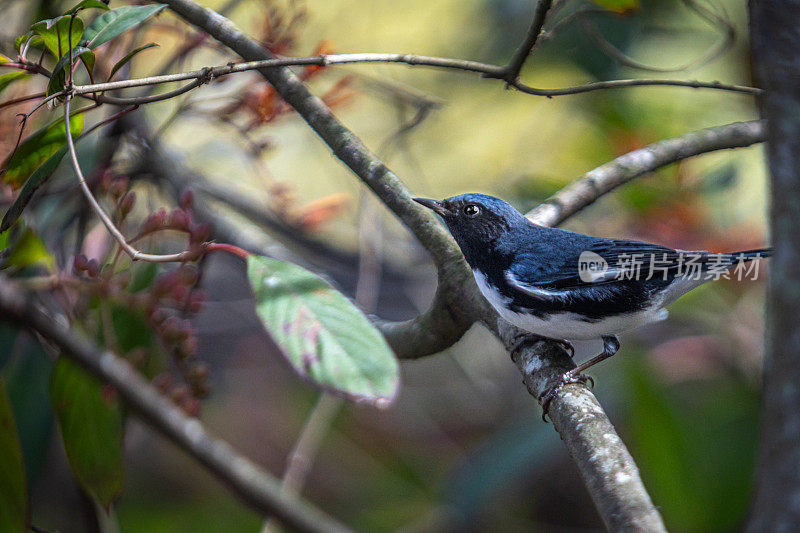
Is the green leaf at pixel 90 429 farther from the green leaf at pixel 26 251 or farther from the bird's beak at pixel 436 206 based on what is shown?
the bird's beak at pixel 436 206

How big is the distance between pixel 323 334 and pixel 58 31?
3.15ft

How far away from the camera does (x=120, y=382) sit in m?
1.24

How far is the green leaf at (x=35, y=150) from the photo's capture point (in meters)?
1.67

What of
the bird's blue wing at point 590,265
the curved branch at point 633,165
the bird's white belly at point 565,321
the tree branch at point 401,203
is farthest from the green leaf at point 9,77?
the curved branch at point 633,165

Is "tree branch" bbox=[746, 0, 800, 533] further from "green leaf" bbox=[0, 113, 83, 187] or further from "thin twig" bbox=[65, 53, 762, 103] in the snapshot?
"green leaf" bbox=[0, 113, 83, 187]

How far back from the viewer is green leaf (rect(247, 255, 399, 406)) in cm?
130

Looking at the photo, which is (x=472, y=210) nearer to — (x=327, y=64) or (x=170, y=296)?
(x=327, y=64)

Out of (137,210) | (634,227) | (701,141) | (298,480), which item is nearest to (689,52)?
(634,227)

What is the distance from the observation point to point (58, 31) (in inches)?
62.4

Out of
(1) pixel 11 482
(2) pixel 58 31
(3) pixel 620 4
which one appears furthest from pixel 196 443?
(3) pixel 620 4

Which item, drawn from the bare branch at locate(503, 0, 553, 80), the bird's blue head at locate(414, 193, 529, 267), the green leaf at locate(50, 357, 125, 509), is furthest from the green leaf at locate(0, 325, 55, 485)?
the bare branch at locate(503, 0, 553, 80)

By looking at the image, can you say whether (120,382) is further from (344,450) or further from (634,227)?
(344,450)

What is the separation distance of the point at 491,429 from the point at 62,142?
3242mm

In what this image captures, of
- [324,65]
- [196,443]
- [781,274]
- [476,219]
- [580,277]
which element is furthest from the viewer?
[476,219]
